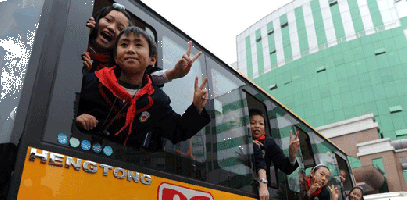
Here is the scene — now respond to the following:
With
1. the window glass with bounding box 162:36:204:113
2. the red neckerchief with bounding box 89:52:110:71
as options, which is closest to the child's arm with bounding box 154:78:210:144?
the window glass with bounding box 162:36:204:113

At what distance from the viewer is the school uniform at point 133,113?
2.36 meters

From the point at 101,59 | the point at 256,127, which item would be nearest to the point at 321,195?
the point at 256,127

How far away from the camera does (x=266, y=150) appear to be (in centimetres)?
451

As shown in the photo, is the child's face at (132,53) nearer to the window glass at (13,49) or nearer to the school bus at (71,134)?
the school bus at (71,134)

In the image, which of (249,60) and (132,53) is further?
(249,60)

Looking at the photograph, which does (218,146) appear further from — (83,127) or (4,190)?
(4,190)

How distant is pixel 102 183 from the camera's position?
209 cm

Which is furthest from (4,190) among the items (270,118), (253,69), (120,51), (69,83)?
(253,69)

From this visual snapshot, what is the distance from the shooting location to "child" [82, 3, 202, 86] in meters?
2.56

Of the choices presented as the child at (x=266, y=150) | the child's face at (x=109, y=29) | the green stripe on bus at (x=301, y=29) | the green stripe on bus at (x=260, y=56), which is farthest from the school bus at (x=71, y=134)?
the green stripe on bus at (x=260, y=56)

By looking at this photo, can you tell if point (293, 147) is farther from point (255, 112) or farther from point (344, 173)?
point (344, 173)

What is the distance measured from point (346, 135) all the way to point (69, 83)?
31612 millimetres

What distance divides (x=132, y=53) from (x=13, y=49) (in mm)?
805

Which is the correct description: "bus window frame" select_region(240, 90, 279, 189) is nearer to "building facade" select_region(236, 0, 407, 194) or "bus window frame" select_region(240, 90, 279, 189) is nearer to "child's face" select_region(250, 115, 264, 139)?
"child's face" select_region(250, 115, 264, 139)
